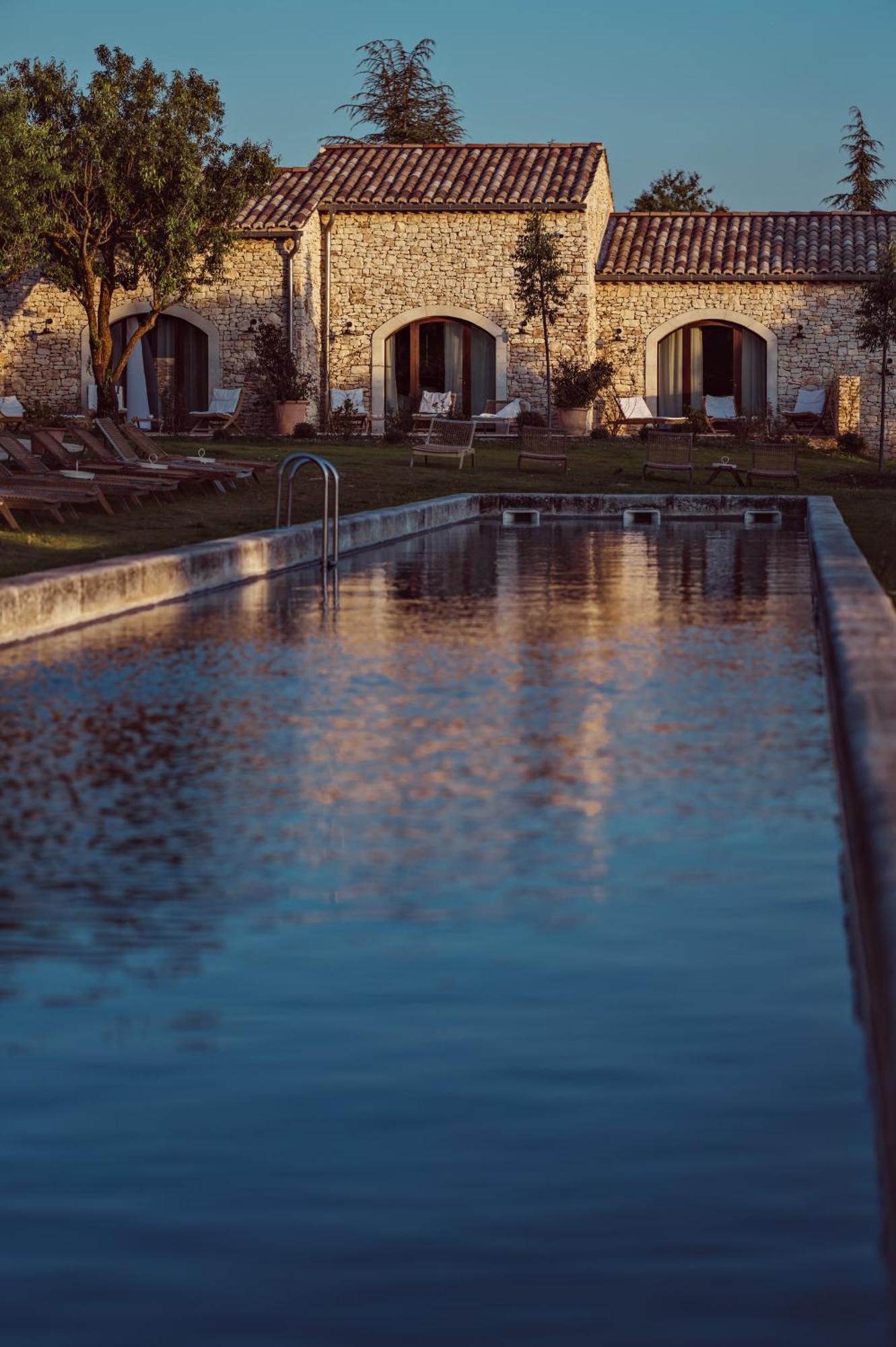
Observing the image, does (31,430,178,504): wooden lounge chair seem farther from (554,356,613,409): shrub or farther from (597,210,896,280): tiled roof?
(597,210,896,280): tiled roof

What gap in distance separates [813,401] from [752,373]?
1571 millimetres

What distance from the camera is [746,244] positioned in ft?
111

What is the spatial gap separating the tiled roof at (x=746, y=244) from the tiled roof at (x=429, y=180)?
1596mm

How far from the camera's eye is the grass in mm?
14516

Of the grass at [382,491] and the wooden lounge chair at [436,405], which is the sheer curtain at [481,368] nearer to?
the wooden lounge chair at [436,405]

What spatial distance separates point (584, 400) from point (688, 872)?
→ 27178mm

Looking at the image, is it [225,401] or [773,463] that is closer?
[773,463]

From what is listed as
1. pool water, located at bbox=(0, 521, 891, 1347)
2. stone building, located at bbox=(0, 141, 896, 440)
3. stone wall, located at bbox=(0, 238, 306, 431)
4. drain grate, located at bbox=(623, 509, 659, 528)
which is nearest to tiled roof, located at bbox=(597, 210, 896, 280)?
stone building, located at bbox=(0, 141, 896, 440)

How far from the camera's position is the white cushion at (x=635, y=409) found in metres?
32.5

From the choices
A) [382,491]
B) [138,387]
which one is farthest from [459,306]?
[382,491]

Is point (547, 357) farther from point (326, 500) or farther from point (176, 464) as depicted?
point (326, 500)

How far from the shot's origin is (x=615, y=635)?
10000 millimetres

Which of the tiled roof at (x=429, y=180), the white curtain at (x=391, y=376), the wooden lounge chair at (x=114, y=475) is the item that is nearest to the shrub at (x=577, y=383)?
the tiled roof at (x=429, y=180)

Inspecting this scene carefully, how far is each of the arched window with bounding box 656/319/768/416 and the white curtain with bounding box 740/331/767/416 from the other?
0.01 meters
